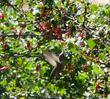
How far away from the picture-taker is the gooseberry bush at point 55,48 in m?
4.47

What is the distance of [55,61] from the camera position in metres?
4.18

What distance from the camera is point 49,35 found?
537cm

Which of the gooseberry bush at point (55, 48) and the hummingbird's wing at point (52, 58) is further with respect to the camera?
the gooseberry bush at point (55, 48)

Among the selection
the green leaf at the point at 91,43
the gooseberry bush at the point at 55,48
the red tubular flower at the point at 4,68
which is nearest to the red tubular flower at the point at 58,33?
the gooseberry bush at the point at 55,48

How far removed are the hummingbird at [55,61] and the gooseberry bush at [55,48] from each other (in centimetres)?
12

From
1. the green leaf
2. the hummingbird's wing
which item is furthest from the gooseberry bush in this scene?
the hummingbird's wing

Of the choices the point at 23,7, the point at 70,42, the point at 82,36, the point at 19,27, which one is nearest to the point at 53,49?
the point at 70,42

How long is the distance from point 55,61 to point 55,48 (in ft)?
2.14

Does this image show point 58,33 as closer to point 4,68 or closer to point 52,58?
point 4,68

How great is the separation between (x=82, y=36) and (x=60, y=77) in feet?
2.92

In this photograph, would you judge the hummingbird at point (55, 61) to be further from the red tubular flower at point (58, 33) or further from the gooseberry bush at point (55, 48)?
the red tubular flower at point (58, 33)

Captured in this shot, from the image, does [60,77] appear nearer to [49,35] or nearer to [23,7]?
[49,35]

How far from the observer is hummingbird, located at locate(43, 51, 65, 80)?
4.20 meters

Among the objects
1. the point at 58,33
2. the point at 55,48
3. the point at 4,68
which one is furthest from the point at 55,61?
the point at 58,33
